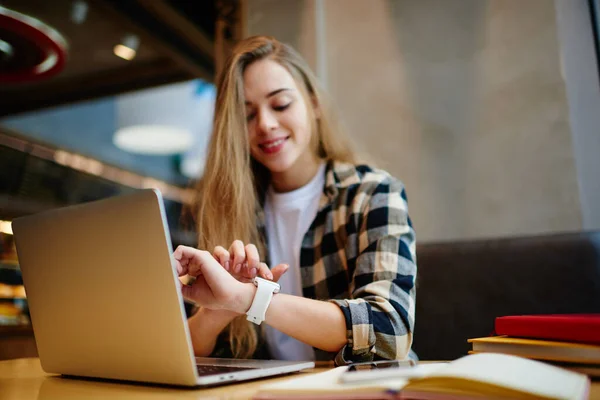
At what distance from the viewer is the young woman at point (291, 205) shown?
3.62 feet

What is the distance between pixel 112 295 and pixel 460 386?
468 millimetres

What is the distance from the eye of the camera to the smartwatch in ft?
2.73

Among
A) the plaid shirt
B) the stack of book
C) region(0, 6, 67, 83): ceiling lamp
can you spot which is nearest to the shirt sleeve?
the plaid shirt

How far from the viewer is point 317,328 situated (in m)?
0.92

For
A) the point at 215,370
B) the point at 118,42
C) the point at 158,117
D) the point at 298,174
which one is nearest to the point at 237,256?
the point at 215,370

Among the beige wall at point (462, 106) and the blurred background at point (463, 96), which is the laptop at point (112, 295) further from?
the beige wall at point (462, 106)

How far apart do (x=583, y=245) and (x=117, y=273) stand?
1114 millimetres

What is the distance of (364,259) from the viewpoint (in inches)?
42.7

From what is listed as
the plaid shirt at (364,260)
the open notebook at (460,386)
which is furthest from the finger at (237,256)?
the open notebook at (460,386)

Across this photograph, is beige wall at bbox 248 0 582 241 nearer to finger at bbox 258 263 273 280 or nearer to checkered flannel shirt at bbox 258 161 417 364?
→ checkered flannel shirt at bbox 258 161 417 364

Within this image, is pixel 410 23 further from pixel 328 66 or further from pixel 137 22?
pixel 137 22

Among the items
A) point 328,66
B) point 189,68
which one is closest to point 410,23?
point 328,66

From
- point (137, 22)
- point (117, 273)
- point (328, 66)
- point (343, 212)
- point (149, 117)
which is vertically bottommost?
point (117, 273)

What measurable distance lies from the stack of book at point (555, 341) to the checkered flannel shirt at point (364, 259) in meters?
0.23
